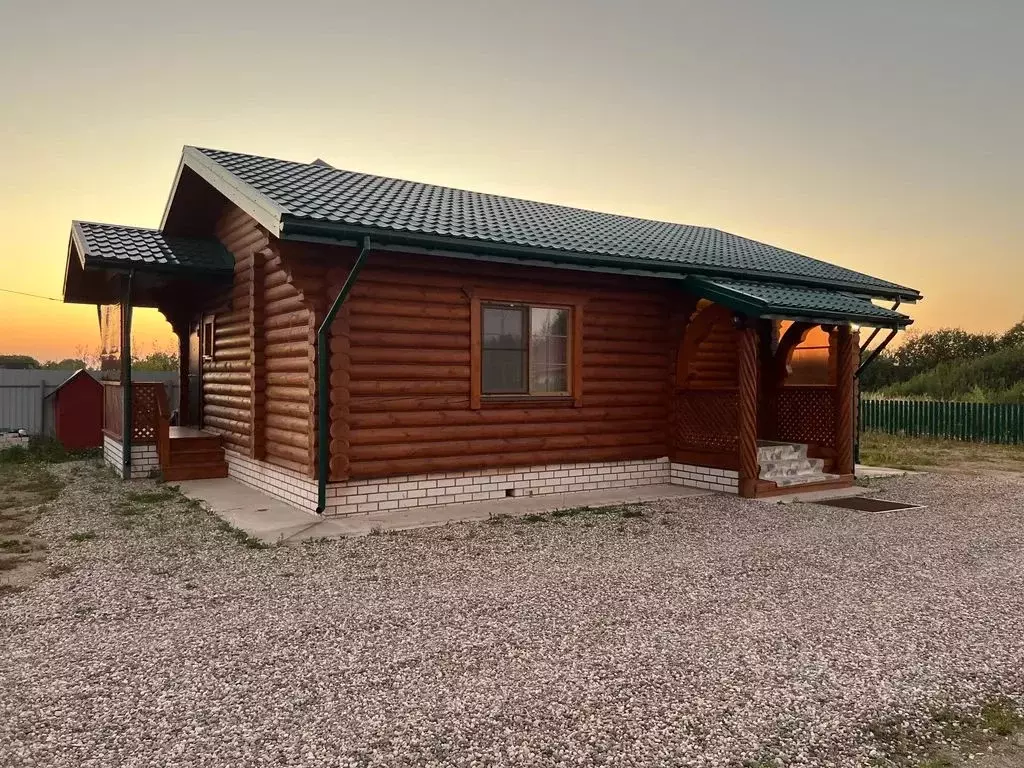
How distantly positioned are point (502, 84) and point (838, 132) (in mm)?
7920

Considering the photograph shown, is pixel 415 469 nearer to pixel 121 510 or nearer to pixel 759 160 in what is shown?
pixel 121 510

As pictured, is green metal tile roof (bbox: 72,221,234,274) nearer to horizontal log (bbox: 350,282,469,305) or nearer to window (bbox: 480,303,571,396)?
horizontal log (bbox: 350,282,469,305)

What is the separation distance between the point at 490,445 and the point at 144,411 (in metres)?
6.15

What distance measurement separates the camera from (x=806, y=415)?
38.5 ft

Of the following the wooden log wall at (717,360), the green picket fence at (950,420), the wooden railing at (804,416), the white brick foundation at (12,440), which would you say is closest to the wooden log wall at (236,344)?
the white brick foundation at (12,440)

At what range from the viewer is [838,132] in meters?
15.4

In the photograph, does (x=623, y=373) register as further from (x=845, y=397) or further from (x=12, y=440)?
(x=12, y=440)

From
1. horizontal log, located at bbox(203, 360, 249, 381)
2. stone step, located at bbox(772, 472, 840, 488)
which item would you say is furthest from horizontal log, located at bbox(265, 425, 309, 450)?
stone step, located at bbox(772, 472, 840, 488)

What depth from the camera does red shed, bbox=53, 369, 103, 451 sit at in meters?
14.6

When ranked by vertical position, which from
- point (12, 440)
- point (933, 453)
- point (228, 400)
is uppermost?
point (228, 400)

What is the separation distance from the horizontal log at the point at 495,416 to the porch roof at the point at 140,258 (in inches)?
170

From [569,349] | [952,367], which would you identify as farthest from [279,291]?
[952,367]

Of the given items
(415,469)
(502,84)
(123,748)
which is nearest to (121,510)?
(415,469)

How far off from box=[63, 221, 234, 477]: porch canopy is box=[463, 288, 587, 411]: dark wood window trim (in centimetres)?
456
